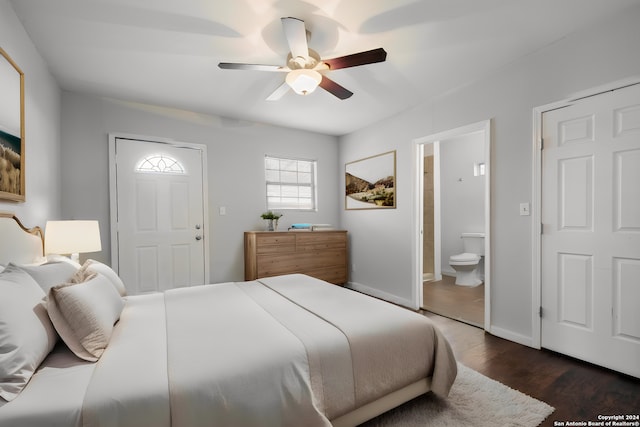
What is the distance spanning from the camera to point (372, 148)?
426 centimetres

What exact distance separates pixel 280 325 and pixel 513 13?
2.52 metres

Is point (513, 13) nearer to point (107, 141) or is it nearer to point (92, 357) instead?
point (92, 357)

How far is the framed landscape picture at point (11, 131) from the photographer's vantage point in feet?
5.71

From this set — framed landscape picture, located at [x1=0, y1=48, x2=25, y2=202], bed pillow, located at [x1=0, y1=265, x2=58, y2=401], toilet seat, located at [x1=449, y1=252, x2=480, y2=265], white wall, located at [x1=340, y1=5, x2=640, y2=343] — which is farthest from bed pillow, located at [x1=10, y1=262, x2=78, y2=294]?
toilet seat, located at [x1=449, y1=252, x2=480, y2=265]

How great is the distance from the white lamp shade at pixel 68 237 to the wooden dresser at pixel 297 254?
1.77 meters

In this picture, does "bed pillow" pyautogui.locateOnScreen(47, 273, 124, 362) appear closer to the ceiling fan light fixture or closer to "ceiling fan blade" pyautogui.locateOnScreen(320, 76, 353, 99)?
the ceiling fan light fixture

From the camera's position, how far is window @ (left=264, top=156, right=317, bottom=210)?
4449mm

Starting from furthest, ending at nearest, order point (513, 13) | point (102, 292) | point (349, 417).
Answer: point (513, 13)
point (102, 292)
point (349, 417)

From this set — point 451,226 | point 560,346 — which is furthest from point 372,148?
point 560,346

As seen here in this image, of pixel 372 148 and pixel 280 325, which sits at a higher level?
pixel 372 148

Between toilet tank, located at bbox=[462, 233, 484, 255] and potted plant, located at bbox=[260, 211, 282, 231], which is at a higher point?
potted plant, located at bbox=[260, 211, 282, 231]

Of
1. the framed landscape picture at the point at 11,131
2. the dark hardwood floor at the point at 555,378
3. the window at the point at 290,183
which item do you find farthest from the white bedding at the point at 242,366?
the window at the point at 290,183

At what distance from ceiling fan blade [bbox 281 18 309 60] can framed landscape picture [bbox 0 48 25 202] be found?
1698 mm

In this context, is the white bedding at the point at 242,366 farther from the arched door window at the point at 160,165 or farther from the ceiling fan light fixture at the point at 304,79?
the arched door window at the point at 160,165
